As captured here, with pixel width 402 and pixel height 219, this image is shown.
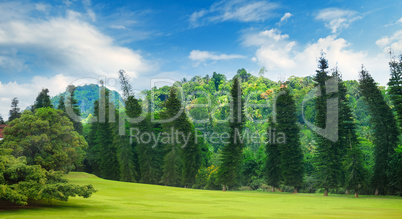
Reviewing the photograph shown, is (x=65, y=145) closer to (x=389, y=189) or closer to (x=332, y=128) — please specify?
(x=332, y=128)

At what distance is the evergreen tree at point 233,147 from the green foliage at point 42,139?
833 inches

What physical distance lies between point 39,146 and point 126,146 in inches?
907

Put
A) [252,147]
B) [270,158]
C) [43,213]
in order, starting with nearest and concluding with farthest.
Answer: [43,213] → [270,158] → [252,147]

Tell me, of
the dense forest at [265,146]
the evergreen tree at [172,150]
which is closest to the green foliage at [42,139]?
Answer: the dense forest at [265,146]

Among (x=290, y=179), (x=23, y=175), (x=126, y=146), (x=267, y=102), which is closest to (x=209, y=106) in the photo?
(x=267, y=102)

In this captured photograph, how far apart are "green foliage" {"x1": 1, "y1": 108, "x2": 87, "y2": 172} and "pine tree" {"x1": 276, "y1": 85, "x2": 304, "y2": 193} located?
87.3 ft

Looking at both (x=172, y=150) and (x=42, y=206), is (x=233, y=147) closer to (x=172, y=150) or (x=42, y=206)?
(x=172, y=150)

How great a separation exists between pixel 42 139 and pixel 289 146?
98.0ft

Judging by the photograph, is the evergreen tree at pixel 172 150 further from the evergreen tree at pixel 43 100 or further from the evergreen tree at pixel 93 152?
the evergreen tree at pixel 43 100

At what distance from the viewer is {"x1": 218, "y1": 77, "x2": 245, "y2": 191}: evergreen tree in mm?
47969

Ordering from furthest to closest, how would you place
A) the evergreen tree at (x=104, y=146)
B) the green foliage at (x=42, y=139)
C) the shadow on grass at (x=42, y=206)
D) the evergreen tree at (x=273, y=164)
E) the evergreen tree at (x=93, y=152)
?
the evergreen tree at (x=93, y=152) < the evergreen tree at (x=104, y=146) < the evergreen tree at (x=273, y=164) < the green foliage at (x=42, y=139) < the shadow on grass at (x=42, y=206)

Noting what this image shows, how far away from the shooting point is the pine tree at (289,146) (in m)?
45.4

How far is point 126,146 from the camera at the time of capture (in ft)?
179

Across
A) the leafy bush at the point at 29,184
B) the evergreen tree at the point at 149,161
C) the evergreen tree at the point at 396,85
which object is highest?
the evergreen tree at the point at 396,85
